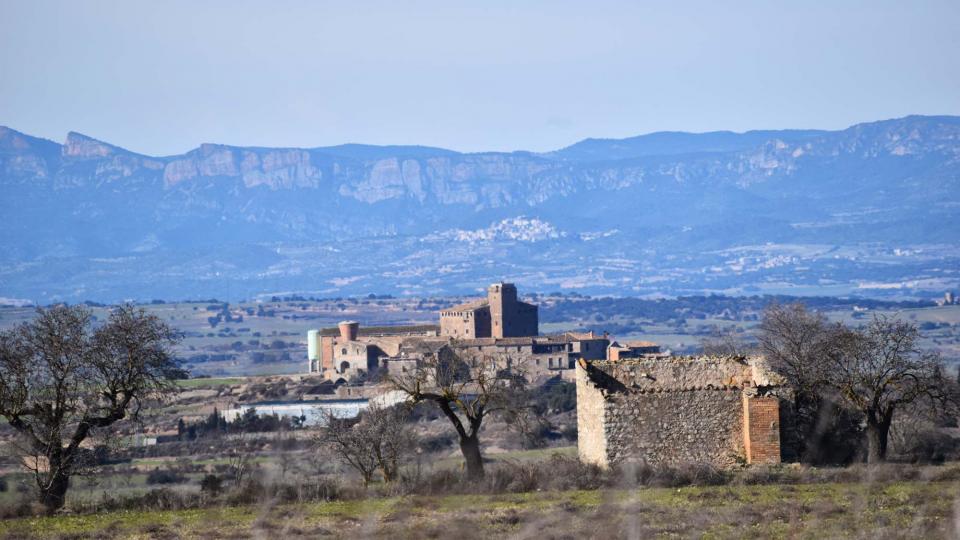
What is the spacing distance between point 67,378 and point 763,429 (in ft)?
37.5

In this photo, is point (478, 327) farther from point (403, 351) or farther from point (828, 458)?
point (828, 458)

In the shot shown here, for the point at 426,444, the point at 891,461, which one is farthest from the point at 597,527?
the point at 426,444

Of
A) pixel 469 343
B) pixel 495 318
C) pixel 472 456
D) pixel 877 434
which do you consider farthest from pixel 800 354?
pixel 495 318

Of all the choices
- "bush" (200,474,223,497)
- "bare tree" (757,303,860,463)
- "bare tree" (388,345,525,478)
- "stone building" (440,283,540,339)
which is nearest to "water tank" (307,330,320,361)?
"stone building" (440,283,540,339)

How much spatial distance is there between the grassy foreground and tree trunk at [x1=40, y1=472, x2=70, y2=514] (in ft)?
6.04

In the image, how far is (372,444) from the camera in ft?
97.6

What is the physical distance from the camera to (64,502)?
25094 mm

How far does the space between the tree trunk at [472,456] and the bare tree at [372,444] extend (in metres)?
1.29

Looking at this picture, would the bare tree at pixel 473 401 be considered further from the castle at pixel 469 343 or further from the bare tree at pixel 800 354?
the castle at pixel 469 343

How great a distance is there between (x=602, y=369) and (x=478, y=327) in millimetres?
109050

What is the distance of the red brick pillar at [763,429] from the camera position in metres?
25.3

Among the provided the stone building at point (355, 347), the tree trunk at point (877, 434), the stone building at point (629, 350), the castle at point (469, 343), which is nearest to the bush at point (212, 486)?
the tree trunk at point (877, 434)

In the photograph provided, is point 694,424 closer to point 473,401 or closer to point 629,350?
point 473,401

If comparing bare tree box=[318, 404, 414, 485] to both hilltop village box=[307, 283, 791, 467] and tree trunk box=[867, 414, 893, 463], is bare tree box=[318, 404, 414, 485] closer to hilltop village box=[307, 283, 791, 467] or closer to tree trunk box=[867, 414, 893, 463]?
hilltop village box=[307, 283, 791, 467]
